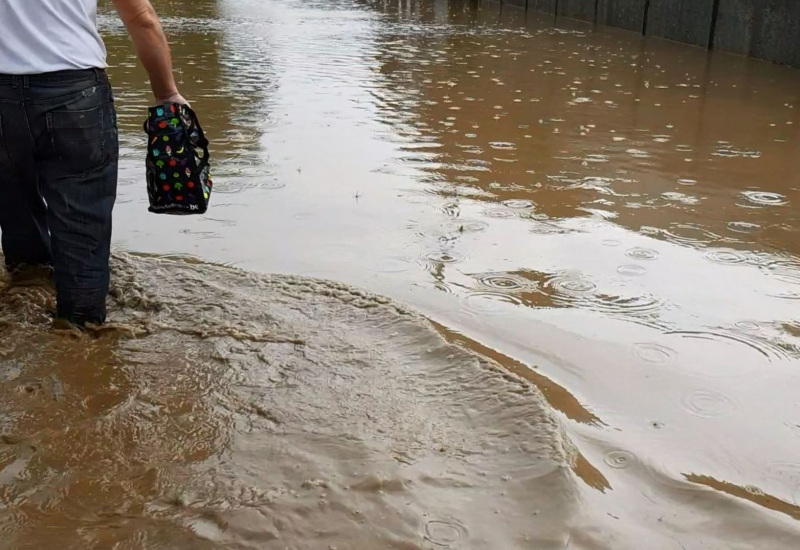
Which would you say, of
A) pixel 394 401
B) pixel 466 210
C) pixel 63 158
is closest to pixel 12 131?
pixel 63 158

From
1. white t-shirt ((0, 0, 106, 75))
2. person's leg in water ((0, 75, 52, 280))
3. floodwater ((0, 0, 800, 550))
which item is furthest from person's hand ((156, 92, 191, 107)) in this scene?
floodwater ((0, 0, 800, 550))

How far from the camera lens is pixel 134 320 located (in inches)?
145

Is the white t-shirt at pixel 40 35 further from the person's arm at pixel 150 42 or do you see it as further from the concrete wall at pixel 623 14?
the concrete wall at pixel 623 14

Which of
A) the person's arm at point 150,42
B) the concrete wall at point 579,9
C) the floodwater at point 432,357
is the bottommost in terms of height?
the floodwater at point 432,357

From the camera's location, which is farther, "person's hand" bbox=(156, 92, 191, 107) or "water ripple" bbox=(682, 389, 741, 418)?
"person's hand" bbox=(156, 92, 191, 107)

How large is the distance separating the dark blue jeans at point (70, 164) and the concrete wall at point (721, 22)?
1081cm

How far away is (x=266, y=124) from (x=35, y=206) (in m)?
4.18

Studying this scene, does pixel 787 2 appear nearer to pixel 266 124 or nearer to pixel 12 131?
pixel 266 124

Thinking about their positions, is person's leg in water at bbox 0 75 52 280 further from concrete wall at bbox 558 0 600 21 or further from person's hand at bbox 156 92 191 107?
concrete wall at bbox 558 0 600 21

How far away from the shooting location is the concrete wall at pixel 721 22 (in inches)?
464

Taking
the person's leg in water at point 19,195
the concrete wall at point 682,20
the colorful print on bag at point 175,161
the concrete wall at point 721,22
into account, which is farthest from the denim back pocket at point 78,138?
the concrete wall at point 682,20

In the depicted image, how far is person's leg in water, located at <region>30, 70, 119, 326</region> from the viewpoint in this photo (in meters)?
3.17

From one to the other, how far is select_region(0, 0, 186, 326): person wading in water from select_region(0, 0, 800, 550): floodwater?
306 mm

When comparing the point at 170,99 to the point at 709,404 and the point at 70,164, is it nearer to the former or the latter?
the point at 70,164
